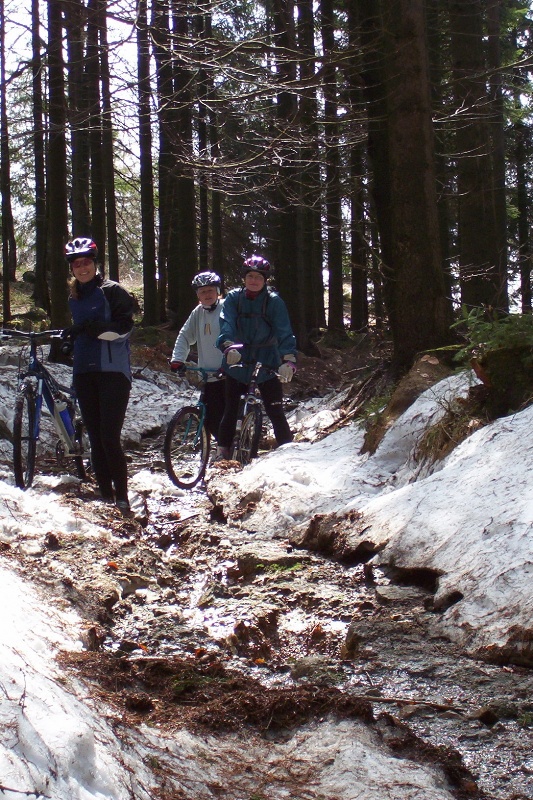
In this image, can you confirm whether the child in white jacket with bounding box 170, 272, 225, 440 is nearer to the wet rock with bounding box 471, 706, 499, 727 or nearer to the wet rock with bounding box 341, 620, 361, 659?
the wet rock with bounding box 341, 620, 361, 659

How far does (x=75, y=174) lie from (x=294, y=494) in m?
11.4

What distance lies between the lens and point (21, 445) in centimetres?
757

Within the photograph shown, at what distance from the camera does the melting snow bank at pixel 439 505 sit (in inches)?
159

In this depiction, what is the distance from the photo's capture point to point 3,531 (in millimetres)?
4922

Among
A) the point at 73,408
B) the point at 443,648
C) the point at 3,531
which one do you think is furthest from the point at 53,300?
the point at 443,648

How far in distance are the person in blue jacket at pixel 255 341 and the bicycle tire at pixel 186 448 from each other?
9.0 inches

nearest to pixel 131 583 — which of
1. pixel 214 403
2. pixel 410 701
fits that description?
pixel 410 701

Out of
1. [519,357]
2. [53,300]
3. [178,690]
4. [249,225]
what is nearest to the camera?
[178,690]

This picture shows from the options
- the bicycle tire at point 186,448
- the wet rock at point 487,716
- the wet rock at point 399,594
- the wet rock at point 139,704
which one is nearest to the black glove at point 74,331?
the bicycle tire at point 186,448

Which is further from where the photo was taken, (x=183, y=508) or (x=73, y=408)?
(x=73, y=408)

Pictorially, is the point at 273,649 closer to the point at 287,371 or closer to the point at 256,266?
the point at 287,371

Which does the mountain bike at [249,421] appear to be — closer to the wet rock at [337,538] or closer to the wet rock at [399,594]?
the wet rock at [337,538]

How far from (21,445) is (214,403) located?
237 cm

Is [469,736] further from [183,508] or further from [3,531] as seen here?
[183,508]
